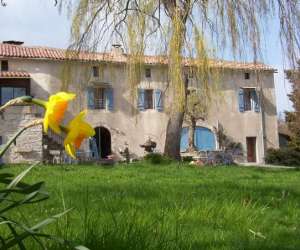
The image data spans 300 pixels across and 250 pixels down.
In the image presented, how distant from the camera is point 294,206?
4.61 meters

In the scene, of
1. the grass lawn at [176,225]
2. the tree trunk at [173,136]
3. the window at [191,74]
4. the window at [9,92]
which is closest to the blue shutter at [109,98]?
the window at [9,92]

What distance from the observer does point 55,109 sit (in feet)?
3.25

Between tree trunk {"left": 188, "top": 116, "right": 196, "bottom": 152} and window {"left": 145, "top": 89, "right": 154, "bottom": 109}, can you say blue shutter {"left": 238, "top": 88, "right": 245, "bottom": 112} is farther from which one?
window {"left": 145, "top": 89, "right": 154, "bottom": 109}

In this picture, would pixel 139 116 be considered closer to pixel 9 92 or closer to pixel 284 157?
pixel 9 92

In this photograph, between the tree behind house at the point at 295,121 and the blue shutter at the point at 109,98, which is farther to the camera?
the tree behind house at the point at 295,121

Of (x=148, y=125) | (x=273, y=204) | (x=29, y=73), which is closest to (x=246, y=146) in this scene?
(x=148, y=125)

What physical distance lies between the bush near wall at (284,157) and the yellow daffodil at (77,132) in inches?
1092

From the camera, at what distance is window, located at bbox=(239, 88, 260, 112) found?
3213 centimetres

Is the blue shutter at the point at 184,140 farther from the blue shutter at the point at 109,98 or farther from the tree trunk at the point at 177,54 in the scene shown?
the tree trunk at the point at 177,54

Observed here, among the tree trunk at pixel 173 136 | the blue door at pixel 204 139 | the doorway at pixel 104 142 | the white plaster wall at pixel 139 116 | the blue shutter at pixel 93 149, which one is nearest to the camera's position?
the tree trunk at pixel 173 136

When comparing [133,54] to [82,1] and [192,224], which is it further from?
[192,224]

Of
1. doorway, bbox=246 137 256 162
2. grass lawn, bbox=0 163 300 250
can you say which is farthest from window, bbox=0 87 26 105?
grass lawn, bbox=0 163 300 250

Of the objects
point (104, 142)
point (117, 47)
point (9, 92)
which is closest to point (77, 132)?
point (117, 47)

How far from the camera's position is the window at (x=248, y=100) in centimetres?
3213
